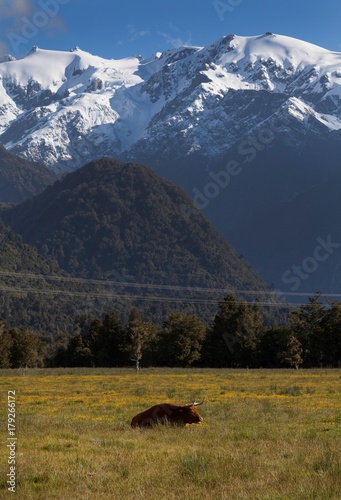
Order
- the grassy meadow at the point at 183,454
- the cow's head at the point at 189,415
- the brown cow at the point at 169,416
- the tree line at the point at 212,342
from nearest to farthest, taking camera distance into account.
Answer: the grassy meadow at the point at 183,454 → the brown cow at the point at 169,416 → the cow's head at the point at 189,415 → the tree line at the point at 212,342

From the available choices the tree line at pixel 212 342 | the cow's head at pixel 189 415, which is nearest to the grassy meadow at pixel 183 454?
the cow's head at pixel 189 415

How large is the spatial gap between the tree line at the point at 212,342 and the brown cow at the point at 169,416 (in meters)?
61.1

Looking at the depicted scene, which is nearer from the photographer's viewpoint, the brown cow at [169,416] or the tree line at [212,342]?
the brown cow at [169,416]

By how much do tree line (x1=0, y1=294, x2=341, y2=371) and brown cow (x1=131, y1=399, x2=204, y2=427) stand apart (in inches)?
2407

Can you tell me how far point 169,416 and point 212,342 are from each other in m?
71.8

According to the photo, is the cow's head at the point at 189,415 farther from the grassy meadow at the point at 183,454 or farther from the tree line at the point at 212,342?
the tree line at the point at 212,342

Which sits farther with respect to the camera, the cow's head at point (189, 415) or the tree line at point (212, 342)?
the tree line at point (212, 342)

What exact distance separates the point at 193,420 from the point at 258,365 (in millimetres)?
69040

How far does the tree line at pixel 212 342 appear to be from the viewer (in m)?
85.8

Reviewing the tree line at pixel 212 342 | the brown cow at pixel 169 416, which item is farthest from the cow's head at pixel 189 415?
the tree line at pixel 212 342

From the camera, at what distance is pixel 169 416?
853 inches

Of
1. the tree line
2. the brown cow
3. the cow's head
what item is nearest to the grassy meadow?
the cow's head

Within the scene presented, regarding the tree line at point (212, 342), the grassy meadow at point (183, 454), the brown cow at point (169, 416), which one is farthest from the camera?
the tree line at point (212, 342)

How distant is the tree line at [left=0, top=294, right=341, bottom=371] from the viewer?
282 feet
